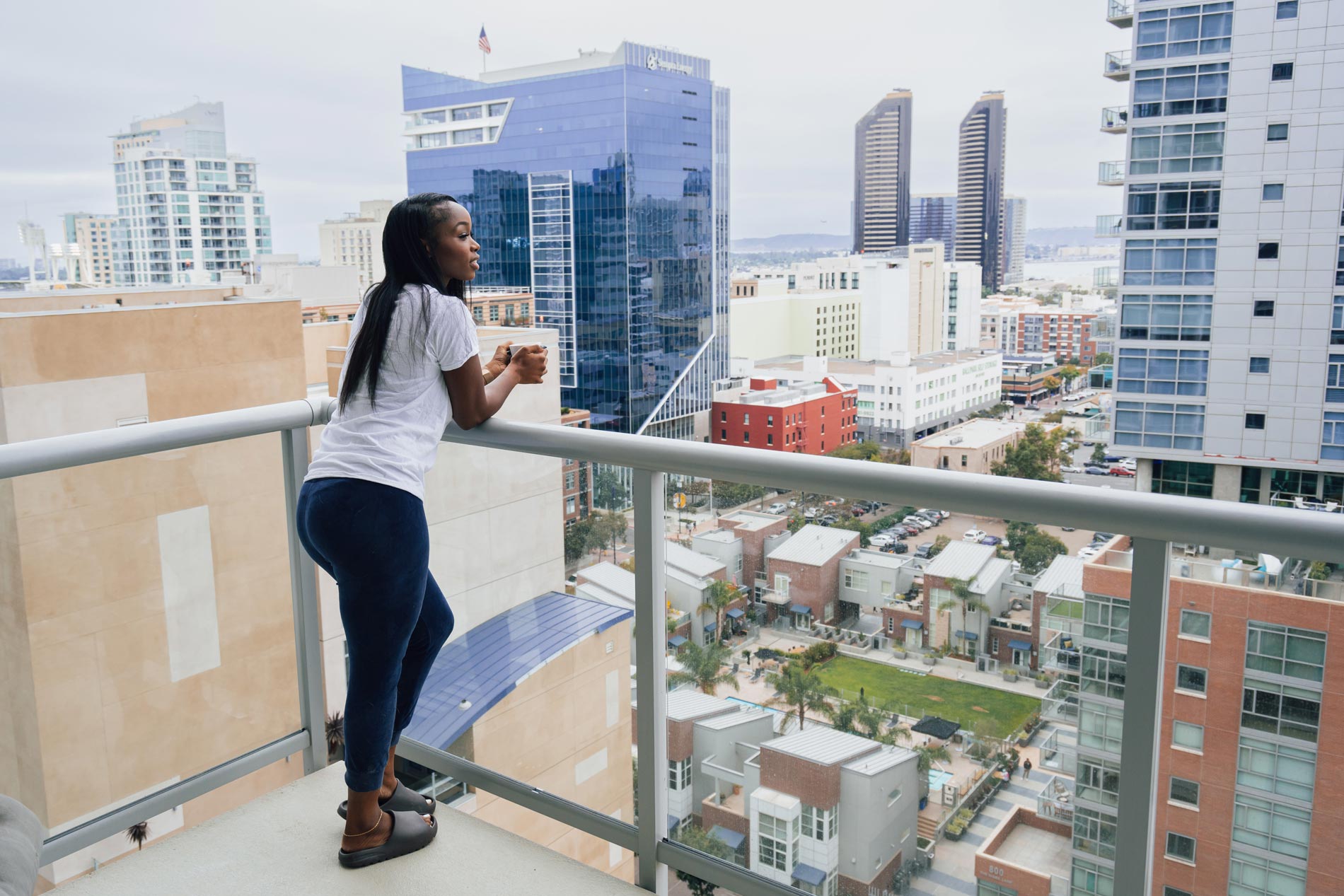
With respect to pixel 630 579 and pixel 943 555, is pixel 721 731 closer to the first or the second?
pixel 630 579

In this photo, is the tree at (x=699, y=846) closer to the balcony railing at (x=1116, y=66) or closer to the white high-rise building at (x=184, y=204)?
the balcony railing at (x=1116, y=66)

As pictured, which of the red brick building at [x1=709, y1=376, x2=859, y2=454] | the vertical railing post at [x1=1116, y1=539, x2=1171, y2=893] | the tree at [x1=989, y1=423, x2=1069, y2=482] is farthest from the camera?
the red brick building at [x1=709, y1=376, x2=859, y2=454]

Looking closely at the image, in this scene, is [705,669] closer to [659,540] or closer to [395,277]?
[659,540]

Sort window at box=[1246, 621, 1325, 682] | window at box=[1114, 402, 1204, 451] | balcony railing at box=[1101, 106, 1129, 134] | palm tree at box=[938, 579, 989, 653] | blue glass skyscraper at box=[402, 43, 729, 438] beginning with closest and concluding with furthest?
window at box=[1246, 621, 1325, 682]
palm tree at box=[938, 579, 989, 653]
window at box=[1114, 402, 1204, 451]
balcony railing at box=[1101, 106, 1129, 134]
blue glass skyscraper at box=[402, 43, 729, 438]

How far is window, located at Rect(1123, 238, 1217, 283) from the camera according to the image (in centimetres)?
1112

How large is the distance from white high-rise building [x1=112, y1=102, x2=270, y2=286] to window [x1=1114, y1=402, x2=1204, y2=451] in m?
12.8

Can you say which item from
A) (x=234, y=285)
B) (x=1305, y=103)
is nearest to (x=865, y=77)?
(x=1305, y=103)

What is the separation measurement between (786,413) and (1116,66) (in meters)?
5.92

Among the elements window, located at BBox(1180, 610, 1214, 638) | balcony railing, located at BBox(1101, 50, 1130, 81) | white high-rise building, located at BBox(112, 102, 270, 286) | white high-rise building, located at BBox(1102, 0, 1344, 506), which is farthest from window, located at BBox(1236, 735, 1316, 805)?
white high-rise building, located at BBox(112, 102, 270, 286)

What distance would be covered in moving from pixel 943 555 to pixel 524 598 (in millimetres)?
911

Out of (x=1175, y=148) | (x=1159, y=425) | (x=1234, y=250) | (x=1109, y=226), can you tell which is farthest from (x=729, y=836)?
(x=1234, y=250)

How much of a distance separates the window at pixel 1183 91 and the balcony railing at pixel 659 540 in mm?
→ 11422

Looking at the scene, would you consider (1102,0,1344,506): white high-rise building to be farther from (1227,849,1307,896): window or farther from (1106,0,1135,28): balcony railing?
(1227,849,1307,896): window

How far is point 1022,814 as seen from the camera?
1.27 m
